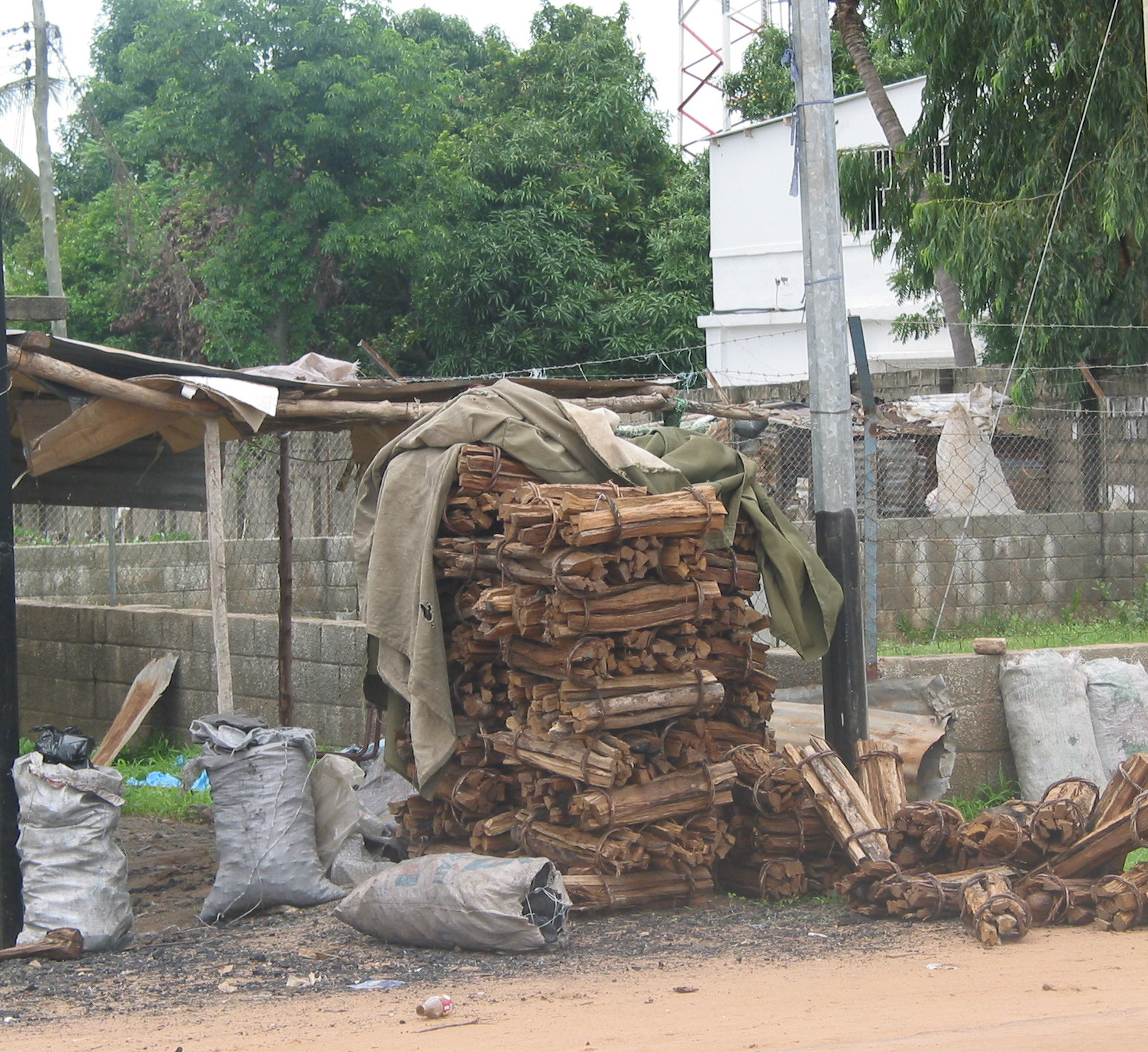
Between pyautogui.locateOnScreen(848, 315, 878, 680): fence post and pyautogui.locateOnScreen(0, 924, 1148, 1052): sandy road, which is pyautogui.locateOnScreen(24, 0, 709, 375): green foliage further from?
pyautogui.locateOnScreen(0, 924, 1148, 1052): sandy road

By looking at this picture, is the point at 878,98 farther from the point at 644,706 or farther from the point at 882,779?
the point at 644,706

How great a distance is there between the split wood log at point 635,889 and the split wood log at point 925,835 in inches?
35.4

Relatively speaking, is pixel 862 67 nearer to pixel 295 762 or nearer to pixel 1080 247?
pixel 1080 247

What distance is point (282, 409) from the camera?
7102 millimetres

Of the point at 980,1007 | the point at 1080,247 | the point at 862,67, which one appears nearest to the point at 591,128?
the point at 862,67

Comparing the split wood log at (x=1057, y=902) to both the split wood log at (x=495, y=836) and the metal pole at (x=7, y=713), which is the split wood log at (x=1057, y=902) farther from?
the metal pole at (x=7, y=713)

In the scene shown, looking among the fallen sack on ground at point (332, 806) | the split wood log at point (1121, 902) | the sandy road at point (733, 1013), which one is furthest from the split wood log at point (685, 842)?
the fallen sack on ground at point (332, 806)

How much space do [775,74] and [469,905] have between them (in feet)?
80.7

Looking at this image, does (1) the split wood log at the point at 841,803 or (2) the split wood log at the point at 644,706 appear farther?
(1) the split wood log at the point at 841,803

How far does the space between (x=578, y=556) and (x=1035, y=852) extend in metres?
2.50

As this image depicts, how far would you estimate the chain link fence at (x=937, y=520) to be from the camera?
1088 cm

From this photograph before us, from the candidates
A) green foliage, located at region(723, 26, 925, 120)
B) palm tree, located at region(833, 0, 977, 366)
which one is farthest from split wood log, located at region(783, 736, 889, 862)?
green foliage, located at region(723, 26, 925, 120)

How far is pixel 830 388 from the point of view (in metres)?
6.65

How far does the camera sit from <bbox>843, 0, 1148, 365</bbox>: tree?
1191cm
